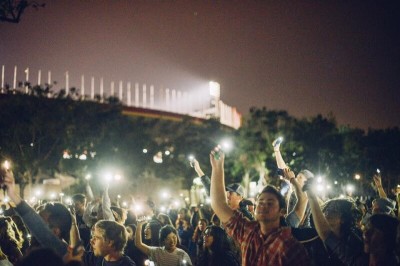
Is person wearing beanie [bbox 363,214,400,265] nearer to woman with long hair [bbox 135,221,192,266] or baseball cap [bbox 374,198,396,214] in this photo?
woman with long hair [bbox 135,221,192,266]

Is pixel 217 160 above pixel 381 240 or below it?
above

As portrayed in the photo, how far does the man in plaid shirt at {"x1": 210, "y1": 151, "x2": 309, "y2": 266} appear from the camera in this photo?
4.41 metres

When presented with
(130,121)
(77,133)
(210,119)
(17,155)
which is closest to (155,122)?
(210,119)

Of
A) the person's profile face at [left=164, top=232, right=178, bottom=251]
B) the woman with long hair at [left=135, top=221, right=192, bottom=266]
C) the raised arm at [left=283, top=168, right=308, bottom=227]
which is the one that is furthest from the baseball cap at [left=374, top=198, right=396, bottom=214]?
the person's profile face at [left=164, top=232, right=178, bottom=251]

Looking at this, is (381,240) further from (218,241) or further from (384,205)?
(384,205)

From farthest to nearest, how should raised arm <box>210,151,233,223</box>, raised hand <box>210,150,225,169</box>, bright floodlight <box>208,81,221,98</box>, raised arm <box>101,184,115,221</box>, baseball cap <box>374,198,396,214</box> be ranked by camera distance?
bright floodlight <box>208,81,221,98</box>
raised arm <box>101,184,115,221</box>
baseball cap <box>374,198,396,214</box>
raised hand <box>210,150,225,169</box>
raised arm <box>210,151,233,223</box>

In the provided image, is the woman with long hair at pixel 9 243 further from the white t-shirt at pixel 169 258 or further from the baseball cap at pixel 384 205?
the baseball cap at pixel 384 205

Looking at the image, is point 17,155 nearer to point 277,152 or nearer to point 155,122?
point 277,152

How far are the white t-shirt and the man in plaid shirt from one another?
2.71m

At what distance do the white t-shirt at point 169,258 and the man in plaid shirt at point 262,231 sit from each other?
2715 millimetres

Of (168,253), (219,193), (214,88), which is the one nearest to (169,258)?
(168,253)

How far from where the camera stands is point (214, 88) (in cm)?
11212

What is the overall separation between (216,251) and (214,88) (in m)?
106

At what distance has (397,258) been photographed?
4.29 m
